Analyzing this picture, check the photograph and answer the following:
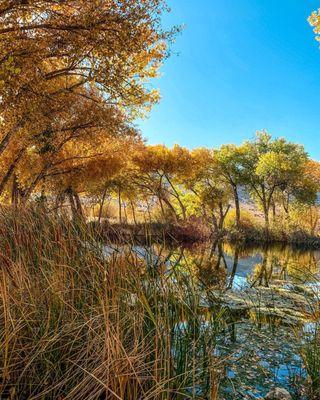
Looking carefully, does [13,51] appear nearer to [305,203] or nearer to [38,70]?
[38,70]

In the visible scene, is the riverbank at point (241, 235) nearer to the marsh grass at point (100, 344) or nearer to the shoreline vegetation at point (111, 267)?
the shoreline vegetation at point (111, 267)

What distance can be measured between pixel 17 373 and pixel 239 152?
1122 inches

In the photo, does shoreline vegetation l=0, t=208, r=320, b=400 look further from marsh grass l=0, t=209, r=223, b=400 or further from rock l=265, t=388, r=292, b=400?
rock l=265, t=388, r=292, b=400

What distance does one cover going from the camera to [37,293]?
3.14 metres

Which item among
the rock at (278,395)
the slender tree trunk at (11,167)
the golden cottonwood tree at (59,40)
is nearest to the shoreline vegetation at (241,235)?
the slender tree trunk at (11,167)

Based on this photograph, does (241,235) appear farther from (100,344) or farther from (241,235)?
(100,344)

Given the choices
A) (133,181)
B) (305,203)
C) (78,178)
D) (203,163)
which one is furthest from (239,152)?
(78,178)

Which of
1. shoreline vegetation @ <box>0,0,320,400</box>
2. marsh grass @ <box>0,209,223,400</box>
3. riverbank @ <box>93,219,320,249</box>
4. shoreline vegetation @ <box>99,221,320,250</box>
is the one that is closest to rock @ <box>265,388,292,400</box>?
shoreline vegetation @ <box>0,0,320,400</box>

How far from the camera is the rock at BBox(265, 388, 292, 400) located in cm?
326

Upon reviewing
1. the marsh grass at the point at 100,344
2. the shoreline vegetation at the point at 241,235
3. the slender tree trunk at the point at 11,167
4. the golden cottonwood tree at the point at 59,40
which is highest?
the golden cottonwood tree at the point at 59,40

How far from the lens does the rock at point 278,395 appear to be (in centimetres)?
326

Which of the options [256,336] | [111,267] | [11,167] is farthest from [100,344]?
[11,167]

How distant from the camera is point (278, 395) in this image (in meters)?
3.30

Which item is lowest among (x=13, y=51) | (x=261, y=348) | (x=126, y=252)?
(x=261, y=348)
